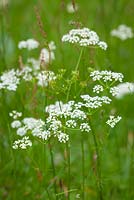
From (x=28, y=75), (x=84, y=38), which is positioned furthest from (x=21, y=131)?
(x=84, y=38)

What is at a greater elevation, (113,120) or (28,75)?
(28,75)

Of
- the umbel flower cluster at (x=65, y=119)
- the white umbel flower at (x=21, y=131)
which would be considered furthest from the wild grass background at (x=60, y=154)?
the umbel flower cluster at (x=65, y=119)

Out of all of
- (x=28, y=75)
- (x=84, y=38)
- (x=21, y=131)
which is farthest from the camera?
(x=28, y=75)

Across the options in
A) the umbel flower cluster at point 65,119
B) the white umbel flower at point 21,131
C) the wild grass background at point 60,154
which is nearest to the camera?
the umbel flower cluster at point 65,119

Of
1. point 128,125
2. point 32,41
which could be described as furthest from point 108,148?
point 32,41

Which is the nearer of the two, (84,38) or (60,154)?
(84,38)

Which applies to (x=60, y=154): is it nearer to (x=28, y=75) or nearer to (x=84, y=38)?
(x=28, y=75)

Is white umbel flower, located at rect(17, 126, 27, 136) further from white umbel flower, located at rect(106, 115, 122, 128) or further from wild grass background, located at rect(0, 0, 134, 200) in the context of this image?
white umbel flower, located at rect(106, 115, 122, 128)

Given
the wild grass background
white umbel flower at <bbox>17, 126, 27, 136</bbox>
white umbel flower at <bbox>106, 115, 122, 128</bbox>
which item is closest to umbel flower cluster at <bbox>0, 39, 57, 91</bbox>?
the wild grass background

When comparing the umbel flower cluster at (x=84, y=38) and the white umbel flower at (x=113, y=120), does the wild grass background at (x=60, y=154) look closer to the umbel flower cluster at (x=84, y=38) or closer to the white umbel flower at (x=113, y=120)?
the umbel flower cluster at (x=84, y=38)

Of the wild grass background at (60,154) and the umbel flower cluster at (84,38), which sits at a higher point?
the umbel flower cluster at (84,38)

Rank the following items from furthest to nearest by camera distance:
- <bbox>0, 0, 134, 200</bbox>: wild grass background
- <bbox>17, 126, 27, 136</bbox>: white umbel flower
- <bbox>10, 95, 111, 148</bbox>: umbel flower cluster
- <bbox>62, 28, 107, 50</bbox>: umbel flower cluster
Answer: <bbox>0, 0, 134, 200</bbox>: wild grass background → <bbox>17, 126, 27, 136</bbox>: white umbel flower → <bbox>62, 28, 107, 50</bbox>: umbel flower cluster → <bbox>10, 95, 111, 148</bbox>: umbel flower cluster
